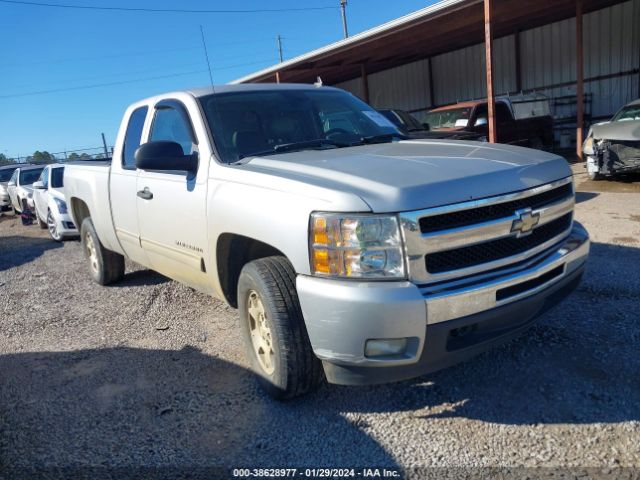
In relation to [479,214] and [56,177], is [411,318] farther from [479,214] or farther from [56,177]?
[56,177]

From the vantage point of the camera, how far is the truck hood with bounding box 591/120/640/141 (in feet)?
30.5

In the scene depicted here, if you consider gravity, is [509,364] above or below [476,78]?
below

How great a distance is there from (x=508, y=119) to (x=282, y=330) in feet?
44.8

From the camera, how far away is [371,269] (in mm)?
2486

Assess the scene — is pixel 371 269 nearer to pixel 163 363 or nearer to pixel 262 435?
pixel 262 435

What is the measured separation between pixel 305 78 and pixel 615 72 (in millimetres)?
11837

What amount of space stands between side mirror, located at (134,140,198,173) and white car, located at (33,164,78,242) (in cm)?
677

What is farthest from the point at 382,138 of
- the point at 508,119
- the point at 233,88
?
the point at 508,119

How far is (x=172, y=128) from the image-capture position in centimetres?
420

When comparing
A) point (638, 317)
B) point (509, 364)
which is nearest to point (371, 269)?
point (509, 364)

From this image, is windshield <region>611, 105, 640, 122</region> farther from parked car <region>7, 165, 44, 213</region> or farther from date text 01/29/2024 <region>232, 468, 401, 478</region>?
parked car <region>7, 165, 44, 213</region>

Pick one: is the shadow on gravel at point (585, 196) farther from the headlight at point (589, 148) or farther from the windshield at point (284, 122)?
the windshield at point (284, 122)

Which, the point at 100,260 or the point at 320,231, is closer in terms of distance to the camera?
the point at 320,231

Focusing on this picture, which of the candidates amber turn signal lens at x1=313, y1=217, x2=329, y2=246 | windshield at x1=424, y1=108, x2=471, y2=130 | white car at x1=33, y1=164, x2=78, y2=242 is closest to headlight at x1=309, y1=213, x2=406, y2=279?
amber turn signal lens at x1=313, y1=217, x2=329, y2=246
